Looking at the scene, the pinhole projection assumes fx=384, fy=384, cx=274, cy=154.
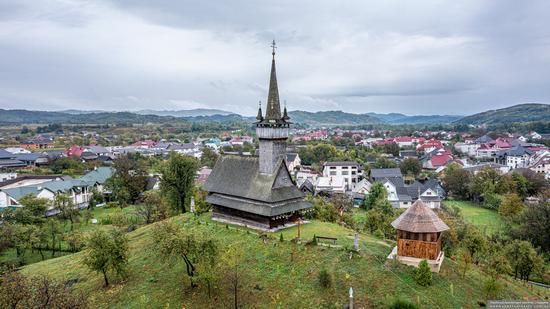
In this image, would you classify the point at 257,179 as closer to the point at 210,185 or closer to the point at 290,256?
the point at 210,185

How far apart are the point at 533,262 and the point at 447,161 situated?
7858 cm

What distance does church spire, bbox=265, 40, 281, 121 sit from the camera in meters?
32.9

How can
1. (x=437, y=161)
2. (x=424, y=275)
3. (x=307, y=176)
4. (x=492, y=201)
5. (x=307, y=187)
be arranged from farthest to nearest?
(x=437, y=161)
(x=307, y=176)
(x=307, y=187)
(x=492, y=201)
(x=424, y=275)

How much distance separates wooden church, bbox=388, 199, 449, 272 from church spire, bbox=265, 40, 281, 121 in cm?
1409

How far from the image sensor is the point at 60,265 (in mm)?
31984

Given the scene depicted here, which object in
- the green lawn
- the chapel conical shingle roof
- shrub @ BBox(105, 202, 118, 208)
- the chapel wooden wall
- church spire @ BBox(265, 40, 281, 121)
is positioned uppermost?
church spire @ BBox(265, 40, 281, 121)

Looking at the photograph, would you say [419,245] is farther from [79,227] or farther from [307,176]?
[307,176]

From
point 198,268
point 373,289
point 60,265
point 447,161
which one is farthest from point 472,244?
point 447,161

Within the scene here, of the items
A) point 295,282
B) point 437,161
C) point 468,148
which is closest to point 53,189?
point 295,282

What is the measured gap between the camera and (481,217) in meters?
55.6

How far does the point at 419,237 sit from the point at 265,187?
41.8 ft

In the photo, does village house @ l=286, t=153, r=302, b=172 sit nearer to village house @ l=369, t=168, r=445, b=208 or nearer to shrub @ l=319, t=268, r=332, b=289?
village house @ l=369, t=168, r=445, b=208

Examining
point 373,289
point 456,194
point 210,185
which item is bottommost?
point 456,194

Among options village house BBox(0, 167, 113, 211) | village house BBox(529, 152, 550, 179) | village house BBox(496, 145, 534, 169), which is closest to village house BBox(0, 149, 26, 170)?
village house BBox(0, 167, 113, 211)
